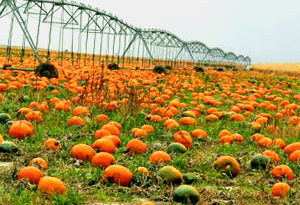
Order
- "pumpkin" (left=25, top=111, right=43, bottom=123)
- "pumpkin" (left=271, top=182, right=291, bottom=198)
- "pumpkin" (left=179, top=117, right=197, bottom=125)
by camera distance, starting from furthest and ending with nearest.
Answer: "pumpkin" (left=179, top=117, right=197, bottom=125)
"pumpkin" (left=25, top=111, right=43, bottom=123)
"pumpkin" (left=271, top=182, right=291, bottom=198)

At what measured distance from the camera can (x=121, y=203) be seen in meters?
3.12

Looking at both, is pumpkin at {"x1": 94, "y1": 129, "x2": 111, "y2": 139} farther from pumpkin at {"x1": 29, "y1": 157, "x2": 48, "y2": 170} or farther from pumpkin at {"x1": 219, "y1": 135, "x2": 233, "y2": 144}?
pumpkin at {"x1": 219, "y1": 135, "x2": 233, "y2": 144}

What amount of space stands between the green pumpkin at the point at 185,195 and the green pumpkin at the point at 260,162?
4.86 ft

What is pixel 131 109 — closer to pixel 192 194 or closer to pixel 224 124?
pixel 224 124

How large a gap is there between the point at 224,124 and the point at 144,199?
4114mm

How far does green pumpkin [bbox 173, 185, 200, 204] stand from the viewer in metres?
3.07

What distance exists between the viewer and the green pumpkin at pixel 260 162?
4.36 metres

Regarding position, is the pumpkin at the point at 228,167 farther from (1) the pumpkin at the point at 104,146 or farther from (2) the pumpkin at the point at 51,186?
(2) the pumpkin at the point at 51,186

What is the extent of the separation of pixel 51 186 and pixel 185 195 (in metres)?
1.04

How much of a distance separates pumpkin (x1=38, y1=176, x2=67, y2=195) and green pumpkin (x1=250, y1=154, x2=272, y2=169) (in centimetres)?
224

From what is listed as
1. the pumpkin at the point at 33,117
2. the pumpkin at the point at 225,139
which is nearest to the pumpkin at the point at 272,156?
the pumpkin at the point at 225,139

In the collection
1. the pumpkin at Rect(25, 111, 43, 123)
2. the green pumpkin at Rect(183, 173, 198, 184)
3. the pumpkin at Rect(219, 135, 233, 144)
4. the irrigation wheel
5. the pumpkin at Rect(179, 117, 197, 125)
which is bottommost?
the green pumpkin at Rect(183, 173, 198, 184)

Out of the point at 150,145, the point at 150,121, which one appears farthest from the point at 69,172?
the point at 150,121

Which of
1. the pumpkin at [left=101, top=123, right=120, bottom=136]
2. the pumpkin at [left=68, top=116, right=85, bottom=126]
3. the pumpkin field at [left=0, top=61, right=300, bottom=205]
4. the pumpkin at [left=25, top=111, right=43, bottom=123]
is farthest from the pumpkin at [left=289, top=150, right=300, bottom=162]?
the pumpkin at [left=25, top=111, right=43, bottom=123]
